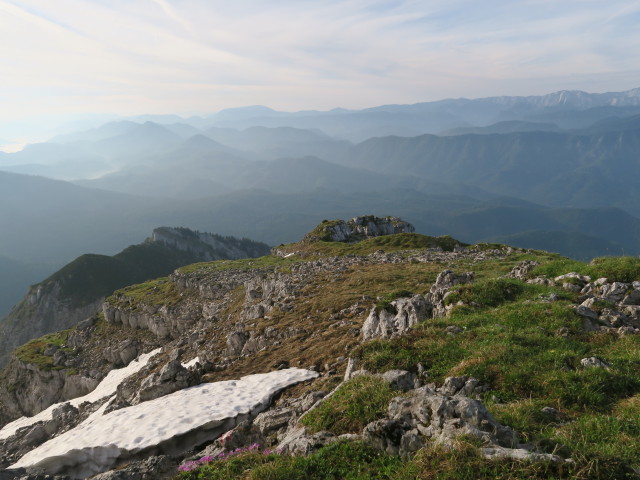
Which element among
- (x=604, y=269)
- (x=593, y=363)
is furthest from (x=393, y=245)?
(x=593, y=363)

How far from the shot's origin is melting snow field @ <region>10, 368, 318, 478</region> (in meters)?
15.0

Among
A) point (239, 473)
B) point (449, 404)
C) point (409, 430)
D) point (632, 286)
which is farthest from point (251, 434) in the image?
point (632, 286)

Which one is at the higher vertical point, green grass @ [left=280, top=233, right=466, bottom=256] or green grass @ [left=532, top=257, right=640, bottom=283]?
green grass @ [left=532, top=257, right=640, bottom=283]

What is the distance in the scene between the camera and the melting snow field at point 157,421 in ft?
49.1

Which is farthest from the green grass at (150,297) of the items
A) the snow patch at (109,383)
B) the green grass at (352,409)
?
the green grass at (352,409)

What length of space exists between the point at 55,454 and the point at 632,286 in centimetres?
2679

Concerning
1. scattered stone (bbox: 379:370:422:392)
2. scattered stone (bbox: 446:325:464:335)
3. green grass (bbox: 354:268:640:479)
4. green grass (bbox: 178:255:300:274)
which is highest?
green grass (bbox: 354:268:640:479)

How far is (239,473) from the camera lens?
9312 millimetres

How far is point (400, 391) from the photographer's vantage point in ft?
37.0

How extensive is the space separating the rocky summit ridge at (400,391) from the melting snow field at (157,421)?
76 millimetres

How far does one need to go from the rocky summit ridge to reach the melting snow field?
0.25 feet

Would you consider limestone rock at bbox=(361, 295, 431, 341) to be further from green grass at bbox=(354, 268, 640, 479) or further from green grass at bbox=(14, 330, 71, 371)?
green grass at bbox=(14, 330, 71, 371)

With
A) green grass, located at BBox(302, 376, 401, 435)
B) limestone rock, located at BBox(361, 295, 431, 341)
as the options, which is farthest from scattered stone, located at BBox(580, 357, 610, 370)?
limestone rock, located at BBox(361, 295, 431, 341)

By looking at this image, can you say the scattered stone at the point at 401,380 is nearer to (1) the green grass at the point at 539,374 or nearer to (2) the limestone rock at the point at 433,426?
(1) the green grass at the point at 539,374
